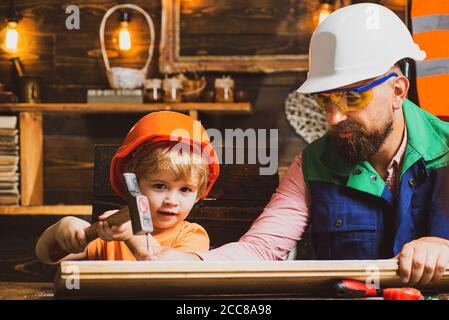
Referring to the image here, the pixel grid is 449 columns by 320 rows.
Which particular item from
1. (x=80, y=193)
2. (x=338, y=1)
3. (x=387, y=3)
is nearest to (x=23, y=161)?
(x=80, y=193)

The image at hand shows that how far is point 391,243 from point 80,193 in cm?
185

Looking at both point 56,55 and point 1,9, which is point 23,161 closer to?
point 56,55

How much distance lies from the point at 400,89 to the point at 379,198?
0.25 m

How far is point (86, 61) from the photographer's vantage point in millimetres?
3016

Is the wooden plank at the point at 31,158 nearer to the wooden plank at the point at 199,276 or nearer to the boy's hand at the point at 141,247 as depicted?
the boy's hand at the point at 141,247

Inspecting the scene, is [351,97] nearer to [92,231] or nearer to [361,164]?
[361,164]

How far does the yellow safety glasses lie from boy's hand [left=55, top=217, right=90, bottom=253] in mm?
554

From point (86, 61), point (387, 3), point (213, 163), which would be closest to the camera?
point (213, 163)

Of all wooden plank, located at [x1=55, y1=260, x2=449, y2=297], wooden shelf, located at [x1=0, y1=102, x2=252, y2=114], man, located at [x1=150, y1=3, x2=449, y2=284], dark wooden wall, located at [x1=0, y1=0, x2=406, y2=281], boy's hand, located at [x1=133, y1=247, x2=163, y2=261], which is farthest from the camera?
dark wooden wall, located at [x1=0, y1=0, x2=406, y2=281]

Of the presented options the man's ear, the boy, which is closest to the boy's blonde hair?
the boy

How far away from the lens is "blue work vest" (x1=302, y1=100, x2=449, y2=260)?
1.47m

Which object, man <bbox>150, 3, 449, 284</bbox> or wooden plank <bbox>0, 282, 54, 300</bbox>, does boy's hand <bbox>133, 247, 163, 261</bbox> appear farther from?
wooden plank <bbox>0, 282, 54, 300</bbox>

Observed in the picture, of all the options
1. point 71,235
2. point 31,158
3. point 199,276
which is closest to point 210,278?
point 199,276

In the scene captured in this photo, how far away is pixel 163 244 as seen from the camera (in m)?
1.44
